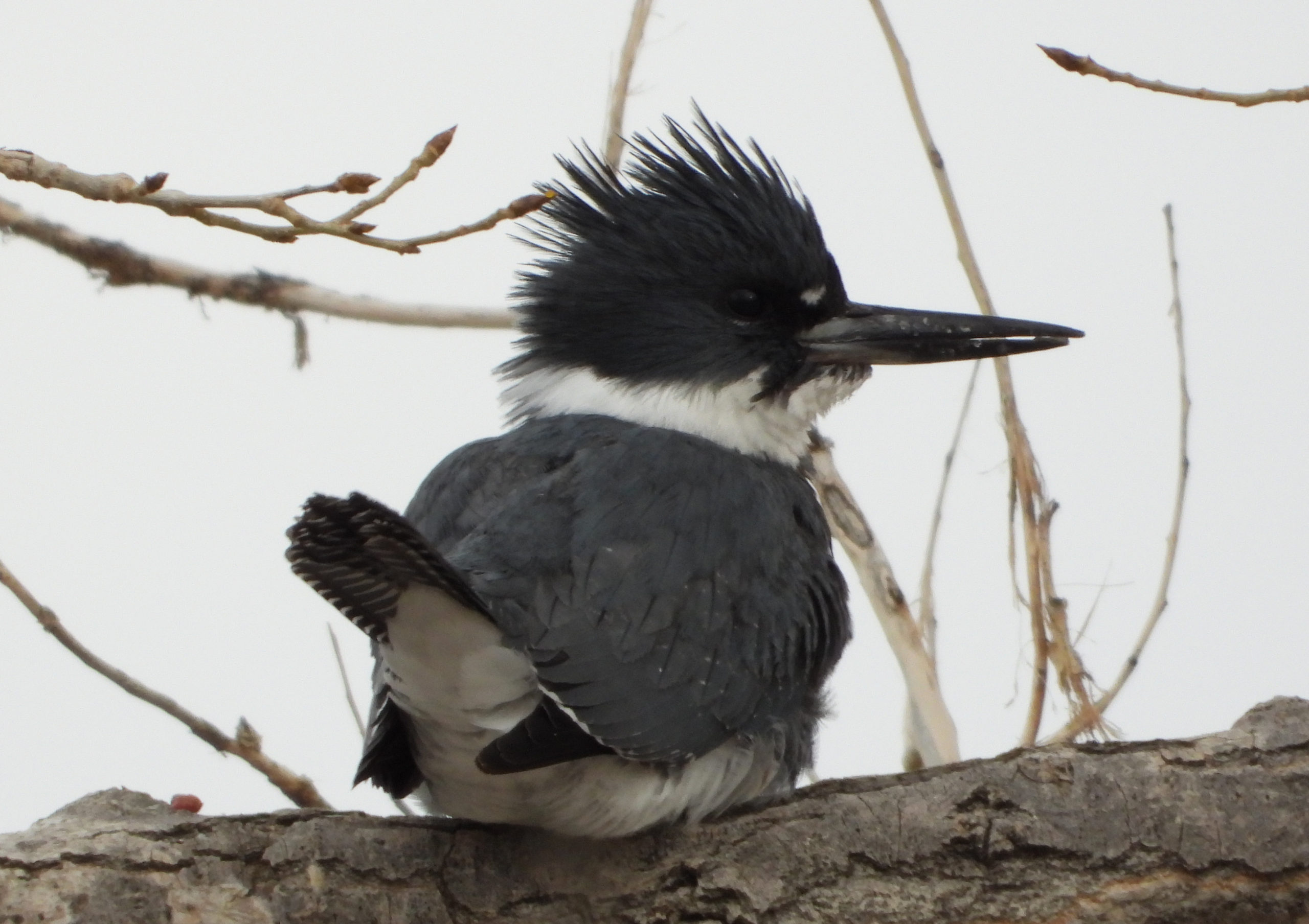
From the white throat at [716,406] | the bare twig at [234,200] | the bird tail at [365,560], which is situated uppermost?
the white throat at [716,406]

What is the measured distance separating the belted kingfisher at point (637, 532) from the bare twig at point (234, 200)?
1.10 ft

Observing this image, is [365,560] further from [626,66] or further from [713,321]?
[626,66]

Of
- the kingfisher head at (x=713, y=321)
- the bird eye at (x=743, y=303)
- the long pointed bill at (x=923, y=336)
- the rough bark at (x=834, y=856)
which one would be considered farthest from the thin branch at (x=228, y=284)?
the rough bark at (x=834, y=856)

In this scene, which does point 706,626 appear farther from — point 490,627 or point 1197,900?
point 1197,900

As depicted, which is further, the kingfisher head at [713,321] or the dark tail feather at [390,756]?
the kingfisher head at [713,321]

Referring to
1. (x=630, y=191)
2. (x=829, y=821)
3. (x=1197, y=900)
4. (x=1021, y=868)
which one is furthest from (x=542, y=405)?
(x=1197, y=900)

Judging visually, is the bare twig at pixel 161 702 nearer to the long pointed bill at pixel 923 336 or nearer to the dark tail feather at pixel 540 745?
the dark tail feather at pixel 540 745

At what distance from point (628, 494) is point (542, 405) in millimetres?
589

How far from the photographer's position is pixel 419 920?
2217 mm

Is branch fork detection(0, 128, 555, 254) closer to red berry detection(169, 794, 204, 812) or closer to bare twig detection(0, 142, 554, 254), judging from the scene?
bare twig detection(0, 142, 554, 254)

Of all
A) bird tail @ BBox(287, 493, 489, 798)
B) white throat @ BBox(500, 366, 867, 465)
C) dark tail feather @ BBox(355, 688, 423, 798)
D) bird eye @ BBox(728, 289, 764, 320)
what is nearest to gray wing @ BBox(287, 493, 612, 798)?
bird tail @ BBox(287, 493, 489, 798)

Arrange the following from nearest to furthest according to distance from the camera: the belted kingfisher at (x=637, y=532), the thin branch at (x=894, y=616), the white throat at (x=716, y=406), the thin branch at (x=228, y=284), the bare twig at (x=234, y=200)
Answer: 1. the bare twig at (x=234, y=200)
2. the belted kingfisher at (x=637, y=532)
3. the white throat at (x=716, y=406)
4. the thin branch at (x=894, y=616)
5. the thin branch at (x=228, y=284)

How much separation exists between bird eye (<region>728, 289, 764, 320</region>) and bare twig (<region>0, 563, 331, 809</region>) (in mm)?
1158

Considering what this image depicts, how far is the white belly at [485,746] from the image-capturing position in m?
2.12
